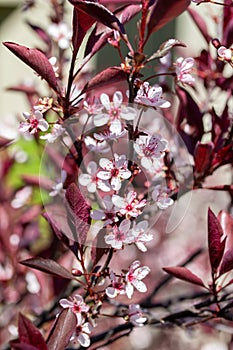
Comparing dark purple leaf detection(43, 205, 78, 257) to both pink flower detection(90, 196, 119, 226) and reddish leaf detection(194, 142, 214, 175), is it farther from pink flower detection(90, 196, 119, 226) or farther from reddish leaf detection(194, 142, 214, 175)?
reddish leaf detection(194, 142, 214, 175)

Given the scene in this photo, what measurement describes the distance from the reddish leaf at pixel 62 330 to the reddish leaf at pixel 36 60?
12.1 inches

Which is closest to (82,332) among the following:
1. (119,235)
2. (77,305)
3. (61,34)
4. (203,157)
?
(77,305)

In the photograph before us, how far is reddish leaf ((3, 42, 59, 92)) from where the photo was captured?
0.83m

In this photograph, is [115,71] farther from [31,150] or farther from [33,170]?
[31,150]

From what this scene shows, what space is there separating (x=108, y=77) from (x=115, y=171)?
14 centimetres

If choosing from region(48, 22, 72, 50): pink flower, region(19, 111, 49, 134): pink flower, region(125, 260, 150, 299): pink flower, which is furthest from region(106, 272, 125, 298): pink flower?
region(48, 22, 72, 50): pink flower

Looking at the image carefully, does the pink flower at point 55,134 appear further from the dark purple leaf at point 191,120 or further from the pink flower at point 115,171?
the dark purple leaf at point 191,120

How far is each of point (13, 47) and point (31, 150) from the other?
17.9 ft

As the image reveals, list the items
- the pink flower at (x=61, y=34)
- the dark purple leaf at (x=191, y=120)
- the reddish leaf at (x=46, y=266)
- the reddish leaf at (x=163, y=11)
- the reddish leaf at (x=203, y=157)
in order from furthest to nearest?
the pink flower at (x=61, y=34) < the dark purple leaf at (x=191, y=120) < the reddish leaf at (x=203, y=157) < the reddish leaf at (x=46, y=266) < the reddish leaf at (x=163, y=11)

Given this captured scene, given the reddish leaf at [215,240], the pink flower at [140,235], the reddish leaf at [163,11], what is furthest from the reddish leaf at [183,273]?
the reddish leaf at [163,11]

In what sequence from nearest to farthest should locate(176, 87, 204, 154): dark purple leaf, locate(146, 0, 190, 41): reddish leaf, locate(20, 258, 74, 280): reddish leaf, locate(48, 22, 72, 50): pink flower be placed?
1. locate(146, 0, 190, 41): reddish leaf
2. locate(20, 258, 74, 280): reddish leaf
3. locate(176, 87, 204, 154): dark purple leaf
4. locate(48, 22, 72, 50): pink flower

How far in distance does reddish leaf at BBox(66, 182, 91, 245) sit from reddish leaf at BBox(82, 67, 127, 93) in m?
0.15

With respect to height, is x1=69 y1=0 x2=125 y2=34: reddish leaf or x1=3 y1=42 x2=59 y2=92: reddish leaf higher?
x1=69 y1=0 x2=125 y2=34: reddish leaf

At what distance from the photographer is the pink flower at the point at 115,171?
30.7 inches
